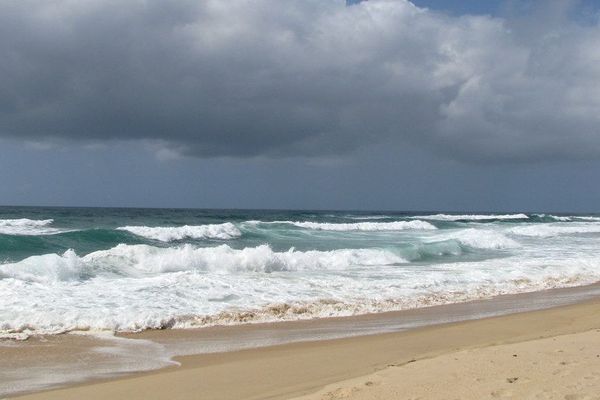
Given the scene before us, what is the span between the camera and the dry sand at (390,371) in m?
4.55

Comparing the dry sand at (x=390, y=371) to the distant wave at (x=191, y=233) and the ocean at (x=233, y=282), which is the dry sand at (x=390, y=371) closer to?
the ocean at (x=233, y=282)

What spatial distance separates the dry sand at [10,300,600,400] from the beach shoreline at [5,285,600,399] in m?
0.01

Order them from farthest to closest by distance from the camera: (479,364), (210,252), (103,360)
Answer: (210,252)
(103,360)
(479,364)

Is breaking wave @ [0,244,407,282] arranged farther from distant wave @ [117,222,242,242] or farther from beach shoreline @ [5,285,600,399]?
distant wave @ [117,222,242,242]

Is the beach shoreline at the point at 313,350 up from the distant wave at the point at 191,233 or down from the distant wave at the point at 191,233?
down

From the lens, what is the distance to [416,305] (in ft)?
35.4

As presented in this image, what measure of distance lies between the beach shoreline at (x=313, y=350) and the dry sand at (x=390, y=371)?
0.04 ft

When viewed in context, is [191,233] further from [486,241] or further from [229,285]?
[229,285]

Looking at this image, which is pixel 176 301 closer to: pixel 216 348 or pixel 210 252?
pixel 216 348

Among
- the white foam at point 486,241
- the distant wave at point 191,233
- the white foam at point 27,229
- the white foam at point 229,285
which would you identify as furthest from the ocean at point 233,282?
the white foam at point 27,229

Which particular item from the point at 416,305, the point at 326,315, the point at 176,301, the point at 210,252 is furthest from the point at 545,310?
the point at 210,252

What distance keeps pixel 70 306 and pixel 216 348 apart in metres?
3.07

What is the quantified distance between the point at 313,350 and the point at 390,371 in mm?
1715

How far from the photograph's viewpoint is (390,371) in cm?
535
